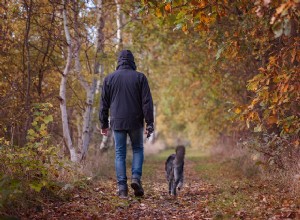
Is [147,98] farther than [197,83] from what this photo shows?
No

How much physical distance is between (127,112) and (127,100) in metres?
0.19

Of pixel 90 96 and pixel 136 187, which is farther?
pixel 90 96

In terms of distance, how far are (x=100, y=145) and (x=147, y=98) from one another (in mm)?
10517

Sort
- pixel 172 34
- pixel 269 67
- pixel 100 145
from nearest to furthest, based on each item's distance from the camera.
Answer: pixel 269 67, pixel 172 34, pixel 100 145

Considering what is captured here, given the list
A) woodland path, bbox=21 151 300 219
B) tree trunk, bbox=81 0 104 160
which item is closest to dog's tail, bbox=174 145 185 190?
woodland path, bbox=21 151 300 219

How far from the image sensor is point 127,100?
22.4ft

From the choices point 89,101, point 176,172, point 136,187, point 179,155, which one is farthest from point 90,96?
point 136,187

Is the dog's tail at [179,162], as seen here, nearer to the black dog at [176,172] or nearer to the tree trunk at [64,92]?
the black dog at [176,172]

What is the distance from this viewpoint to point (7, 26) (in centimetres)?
983

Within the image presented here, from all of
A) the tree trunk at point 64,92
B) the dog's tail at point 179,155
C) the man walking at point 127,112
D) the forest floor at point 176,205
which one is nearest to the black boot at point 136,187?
the man walking at point 127,112

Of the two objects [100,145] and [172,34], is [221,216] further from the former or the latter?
[100,145]

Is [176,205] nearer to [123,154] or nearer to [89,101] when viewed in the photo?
[123,154]

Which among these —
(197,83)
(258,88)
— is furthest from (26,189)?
(197,83)

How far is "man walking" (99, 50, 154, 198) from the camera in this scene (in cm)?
680
